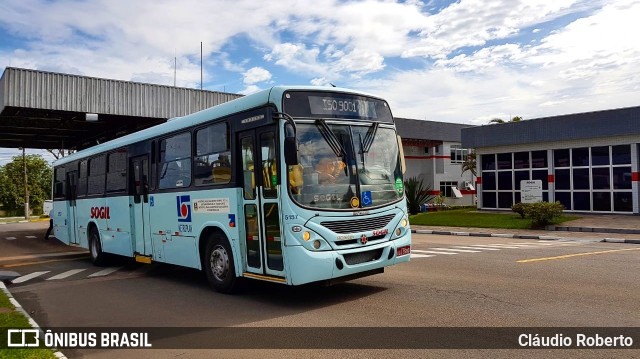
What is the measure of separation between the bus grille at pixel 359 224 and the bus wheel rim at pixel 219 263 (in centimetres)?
223

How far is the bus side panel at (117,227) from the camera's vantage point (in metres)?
12.5

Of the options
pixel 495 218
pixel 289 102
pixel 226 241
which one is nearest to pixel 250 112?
pixel 289 102

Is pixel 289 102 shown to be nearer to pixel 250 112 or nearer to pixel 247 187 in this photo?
pixel 250 112

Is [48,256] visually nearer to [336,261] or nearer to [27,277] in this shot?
[27,277]

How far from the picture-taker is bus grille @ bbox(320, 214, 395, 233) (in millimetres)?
7586

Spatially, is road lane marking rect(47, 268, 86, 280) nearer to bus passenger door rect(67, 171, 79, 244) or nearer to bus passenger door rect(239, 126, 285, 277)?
bus passenger door rect(67, 171, 79, 244)

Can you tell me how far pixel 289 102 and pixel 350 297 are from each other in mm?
3217

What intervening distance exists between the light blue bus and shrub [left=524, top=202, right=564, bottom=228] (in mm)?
16059

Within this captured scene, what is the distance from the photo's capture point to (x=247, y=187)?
829 centimetres

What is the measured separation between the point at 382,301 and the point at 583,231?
16.6 m

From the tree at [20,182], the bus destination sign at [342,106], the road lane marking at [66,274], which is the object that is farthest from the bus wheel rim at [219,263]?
the tree at [20,182]

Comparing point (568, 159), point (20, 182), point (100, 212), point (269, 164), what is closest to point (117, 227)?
point (100, 212)

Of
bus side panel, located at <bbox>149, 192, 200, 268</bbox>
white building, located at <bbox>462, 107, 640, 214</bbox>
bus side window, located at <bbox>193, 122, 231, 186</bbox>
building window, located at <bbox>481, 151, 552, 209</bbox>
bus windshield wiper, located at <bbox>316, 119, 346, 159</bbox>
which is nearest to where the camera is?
bus windshield wiper, located at <bbox>316, 119, 346, 159</bbox>

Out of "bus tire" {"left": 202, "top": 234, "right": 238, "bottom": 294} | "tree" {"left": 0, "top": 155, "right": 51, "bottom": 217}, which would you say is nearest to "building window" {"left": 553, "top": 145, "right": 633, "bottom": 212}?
"bus tire" {"left": 202, "top": 234, "right": 238, "bottom": 294}
